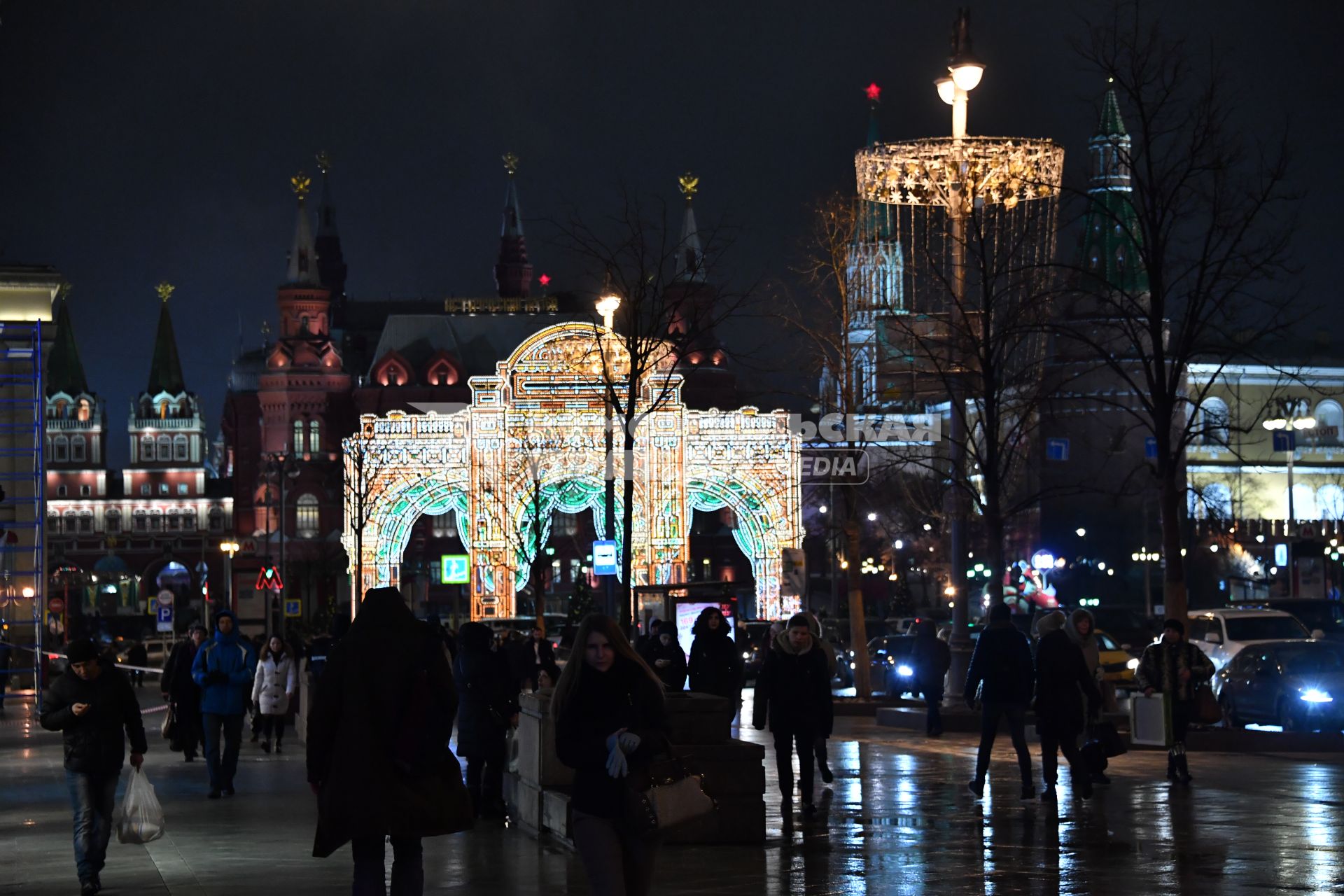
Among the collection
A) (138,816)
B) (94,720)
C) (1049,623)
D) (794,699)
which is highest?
(1049,623)

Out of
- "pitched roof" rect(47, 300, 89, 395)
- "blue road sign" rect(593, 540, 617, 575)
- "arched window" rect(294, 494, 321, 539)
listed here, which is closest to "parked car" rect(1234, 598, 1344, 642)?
"blue road sign" rect(593, 540, 617, 575)

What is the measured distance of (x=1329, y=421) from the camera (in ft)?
413

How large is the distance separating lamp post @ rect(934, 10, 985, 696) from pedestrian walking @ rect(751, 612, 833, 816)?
11.4 m

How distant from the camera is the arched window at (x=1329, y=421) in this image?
123 metres

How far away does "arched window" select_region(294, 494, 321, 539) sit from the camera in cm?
12162

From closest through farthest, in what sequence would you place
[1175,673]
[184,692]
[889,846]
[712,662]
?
[889,846]
[1175,673]
[712,662]
[184,692]

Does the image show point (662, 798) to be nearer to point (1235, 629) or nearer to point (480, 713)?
point (480, 713)

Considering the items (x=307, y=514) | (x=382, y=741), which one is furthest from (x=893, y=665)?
(x=307, y=514)

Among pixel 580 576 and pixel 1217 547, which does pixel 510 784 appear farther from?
pixel 1217 547

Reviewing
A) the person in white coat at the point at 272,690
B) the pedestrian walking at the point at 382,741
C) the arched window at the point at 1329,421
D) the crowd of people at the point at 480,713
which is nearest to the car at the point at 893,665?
the person in white coat at the point at 272,690

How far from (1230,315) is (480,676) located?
11.9 m

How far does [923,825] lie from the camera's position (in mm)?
15594

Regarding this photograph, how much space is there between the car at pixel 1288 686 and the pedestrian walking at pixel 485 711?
44.8 feet

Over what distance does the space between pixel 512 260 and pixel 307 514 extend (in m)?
35.8
